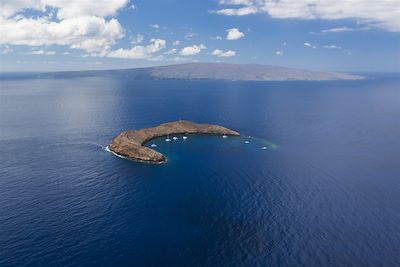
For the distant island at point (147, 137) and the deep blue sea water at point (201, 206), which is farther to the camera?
the distant island at point (147, 137)

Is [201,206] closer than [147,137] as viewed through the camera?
Yes

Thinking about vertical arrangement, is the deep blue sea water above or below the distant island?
below

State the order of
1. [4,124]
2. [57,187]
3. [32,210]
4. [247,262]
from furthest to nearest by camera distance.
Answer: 1. [4,124]
2. [57,187]
3. [32,210]
4. [247,262]

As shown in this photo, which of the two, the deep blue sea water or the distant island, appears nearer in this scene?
the deep blue sea water

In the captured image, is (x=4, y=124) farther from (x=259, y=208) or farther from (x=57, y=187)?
(x=259, y=208)

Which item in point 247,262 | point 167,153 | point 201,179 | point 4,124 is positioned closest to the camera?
point 247,262

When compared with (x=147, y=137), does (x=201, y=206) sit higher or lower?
lower

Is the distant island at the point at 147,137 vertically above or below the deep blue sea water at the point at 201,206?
above

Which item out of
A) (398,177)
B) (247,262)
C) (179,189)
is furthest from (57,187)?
(398,177)
